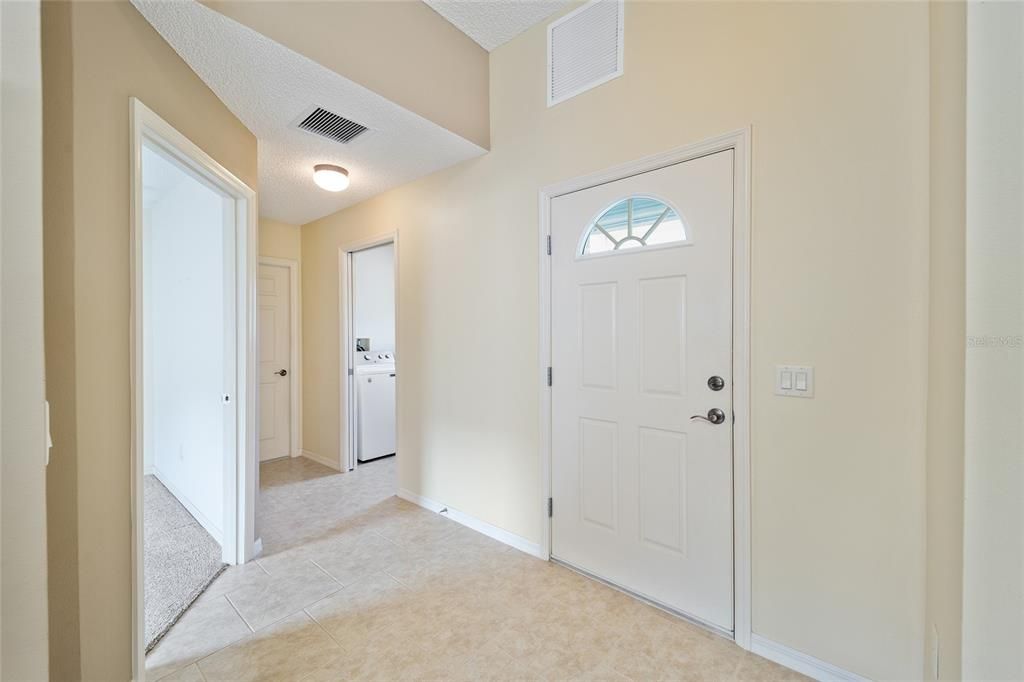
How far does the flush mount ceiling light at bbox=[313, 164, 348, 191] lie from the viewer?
276cm

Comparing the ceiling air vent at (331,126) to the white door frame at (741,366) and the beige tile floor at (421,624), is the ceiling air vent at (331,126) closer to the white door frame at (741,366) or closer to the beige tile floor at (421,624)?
the white door frame at (741,366)

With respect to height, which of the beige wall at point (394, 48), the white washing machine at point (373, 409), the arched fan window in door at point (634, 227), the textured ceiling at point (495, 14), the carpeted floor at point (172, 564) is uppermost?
the textured ceiling at point (495, 14)

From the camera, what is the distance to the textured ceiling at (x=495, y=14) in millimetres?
2225

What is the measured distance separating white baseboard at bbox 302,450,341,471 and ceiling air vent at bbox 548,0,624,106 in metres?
3.60

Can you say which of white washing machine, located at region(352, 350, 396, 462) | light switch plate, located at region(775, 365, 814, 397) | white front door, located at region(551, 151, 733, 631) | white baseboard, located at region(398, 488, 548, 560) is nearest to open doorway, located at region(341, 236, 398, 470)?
white washing machine, located at region(352, 350, 396, 462)

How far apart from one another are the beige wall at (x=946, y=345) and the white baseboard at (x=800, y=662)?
282mm

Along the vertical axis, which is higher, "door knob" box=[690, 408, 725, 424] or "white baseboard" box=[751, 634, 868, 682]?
"door knob" box=[690, 408, 725, 424]

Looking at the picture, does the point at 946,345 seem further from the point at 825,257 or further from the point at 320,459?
the point at 320,459

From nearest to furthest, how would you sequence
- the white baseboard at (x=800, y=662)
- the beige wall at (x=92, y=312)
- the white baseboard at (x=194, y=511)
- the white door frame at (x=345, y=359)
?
the beige wall at (x=92, y=312) → the white baseboard at (x=800, y=662) → the white baseboard at (x=194, y=511) → the white door frame at (x=345, y=359)

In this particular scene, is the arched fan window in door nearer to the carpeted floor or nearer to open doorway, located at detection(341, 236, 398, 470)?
open doorway, located at detection(341, 236, 398, 470)

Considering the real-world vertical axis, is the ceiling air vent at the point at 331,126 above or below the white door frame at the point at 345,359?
above

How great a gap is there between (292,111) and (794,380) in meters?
2.65

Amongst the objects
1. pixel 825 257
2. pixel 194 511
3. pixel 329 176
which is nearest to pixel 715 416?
pixel 825 257

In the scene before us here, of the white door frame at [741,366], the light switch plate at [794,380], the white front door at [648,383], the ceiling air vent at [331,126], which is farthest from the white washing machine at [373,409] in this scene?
the light switch plate at [794,380]
